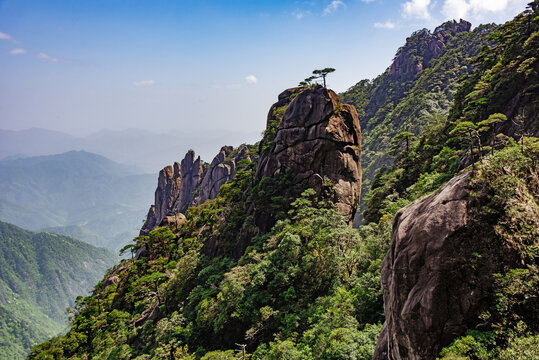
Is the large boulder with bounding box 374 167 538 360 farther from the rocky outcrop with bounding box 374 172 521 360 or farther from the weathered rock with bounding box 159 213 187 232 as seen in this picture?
the weathered rock with bounding box 159 213 187 232

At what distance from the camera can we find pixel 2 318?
130 meters

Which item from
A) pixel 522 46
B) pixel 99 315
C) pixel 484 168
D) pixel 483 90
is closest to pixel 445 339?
pixel 484 168

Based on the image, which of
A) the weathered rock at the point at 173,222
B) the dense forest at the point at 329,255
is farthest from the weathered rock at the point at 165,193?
the weathered rock at the point at 173,222

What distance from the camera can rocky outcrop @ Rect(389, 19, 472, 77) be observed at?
109250 millimetres

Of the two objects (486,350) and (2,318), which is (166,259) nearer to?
(486,350)

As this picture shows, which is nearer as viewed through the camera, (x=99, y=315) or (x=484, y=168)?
(x=484, y=168)

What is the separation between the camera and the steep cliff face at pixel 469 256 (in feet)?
27.9

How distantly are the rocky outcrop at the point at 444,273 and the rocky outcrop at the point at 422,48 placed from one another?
385 ft

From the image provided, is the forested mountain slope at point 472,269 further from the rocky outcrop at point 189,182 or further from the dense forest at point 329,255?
the rocky outcrop at point 189,182

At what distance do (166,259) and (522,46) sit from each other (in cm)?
5281

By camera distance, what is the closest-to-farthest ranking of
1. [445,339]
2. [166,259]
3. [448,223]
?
[445,339] < [448,223] < [166,259]

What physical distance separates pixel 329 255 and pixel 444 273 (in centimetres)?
1369

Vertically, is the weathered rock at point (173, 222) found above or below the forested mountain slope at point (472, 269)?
below

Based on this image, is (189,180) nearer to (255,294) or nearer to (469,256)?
(255,294)
